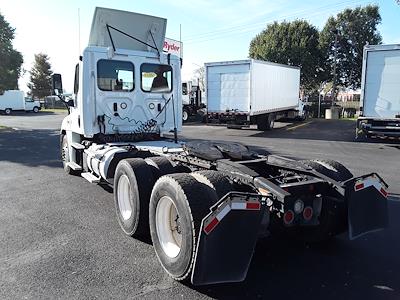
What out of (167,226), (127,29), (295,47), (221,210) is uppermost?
(295,47)

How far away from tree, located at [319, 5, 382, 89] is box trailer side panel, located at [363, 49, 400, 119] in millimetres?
33427

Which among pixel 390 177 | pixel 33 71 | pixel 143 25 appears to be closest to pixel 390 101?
pixel 390 177

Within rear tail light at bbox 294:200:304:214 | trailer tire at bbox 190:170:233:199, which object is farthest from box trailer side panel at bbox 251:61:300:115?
rear tail light at bbox 294:200:304:214

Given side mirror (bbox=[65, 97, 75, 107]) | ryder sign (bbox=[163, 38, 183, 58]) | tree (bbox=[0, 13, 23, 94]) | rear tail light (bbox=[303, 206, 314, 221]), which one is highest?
ryder sign (bbox=[163, 38, 183, 58])

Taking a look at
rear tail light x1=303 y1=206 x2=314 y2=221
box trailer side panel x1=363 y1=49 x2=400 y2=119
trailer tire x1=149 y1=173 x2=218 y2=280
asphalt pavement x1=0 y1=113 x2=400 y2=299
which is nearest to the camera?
trailer tire x1=149 y1=173 x2=218 y2=280

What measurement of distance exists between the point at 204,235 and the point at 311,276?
1.42 meters

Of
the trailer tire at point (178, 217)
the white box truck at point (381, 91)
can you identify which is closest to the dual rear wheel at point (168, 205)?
the trailer tire at point (178, 217)

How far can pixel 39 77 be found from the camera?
6762 centimetres

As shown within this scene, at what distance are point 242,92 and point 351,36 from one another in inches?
1342

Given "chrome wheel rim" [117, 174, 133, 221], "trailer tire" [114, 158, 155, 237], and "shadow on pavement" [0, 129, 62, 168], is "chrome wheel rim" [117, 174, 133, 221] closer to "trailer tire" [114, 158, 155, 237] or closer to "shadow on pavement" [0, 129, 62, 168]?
"trailer tire" [114, 158, 155, 237]

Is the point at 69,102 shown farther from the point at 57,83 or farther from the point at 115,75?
the point at 115,75

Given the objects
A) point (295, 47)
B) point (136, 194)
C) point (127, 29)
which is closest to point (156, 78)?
point (127, 29)

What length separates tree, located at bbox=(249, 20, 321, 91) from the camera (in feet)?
148

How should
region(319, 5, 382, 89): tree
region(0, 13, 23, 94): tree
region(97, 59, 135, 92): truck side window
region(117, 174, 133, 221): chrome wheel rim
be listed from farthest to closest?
region(319, 5, 382, 89): tree
region(0, 13, 23, 94): tree
region(97, 59, 135, 92): truck side window
region(117, 174, 133, 221): chrome wheel rim
